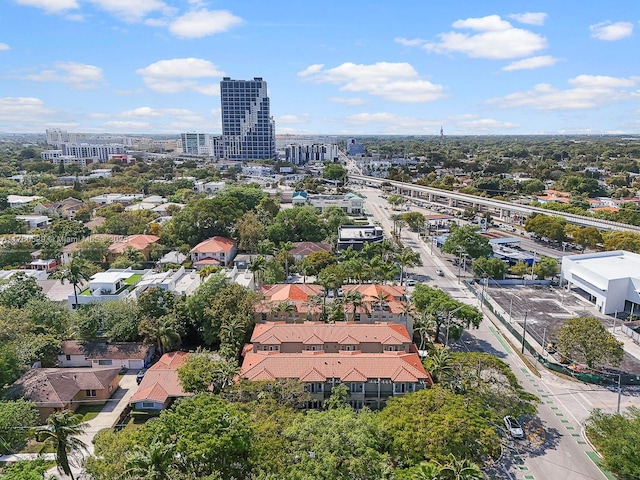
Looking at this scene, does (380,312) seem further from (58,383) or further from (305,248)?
(58,383)

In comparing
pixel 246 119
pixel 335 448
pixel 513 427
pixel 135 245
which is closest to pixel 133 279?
pixel 135 245

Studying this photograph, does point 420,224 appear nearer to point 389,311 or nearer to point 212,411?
point 389,311

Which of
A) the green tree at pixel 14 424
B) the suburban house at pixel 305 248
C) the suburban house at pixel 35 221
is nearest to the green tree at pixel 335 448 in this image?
the green tree at pixel 14 424

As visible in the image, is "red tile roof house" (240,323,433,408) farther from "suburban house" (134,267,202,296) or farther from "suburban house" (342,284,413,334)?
"suburban house" (134,267,202,296)

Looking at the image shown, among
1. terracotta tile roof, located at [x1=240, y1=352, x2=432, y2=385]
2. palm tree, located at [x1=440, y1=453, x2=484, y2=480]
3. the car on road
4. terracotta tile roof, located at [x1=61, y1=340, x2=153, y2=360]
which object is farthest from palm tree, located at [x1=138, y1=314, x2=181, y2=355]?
the car on road

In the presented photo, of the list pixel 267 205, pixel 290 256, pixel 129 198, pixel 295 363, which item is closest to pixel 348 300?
pixel 295 363

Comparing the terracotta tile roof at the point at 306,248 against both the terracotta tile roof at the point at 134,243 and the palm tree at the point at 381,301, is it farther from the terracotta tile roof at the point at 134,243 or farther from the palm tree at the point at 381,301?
the palm tree at the point at 381,301
